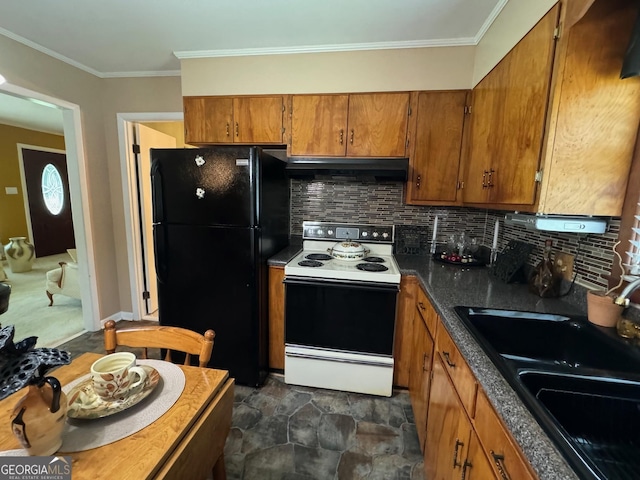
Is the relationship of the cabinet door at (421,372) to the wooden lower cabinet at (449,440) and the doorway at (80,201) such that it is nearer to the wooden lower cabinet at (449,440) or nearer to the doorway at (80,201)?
the wooden lower cabinet at (449,440)

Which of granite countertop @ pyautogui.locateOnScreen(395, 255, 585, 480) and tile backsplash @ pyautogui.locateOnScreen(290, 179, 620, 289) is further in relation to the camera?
tile backsplash @ pyautogui.locateOnScreen(290, 179, 620, 289)

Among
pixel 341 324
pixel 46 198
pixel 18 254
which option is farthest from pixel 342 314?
pixel 46 198

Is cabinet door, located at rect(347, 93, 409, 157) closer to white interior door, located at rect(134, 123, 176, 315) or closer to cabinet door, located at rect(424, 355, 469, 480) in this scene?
cabinet door, located at rect(424, 355, 469, 480)

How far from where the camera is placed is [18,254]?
4.75m

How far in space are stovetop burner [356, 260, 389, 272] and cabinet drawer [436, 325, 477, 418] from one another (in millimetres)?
728

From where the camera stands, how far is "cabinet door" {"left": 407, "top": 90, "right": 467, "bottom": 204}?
204 cm

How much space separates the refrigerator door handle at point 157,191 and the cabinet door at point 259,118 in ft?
2.25

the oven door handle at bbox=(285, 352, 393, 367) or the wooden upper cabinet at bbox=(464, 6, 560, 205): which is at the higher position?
the wooden upper cabinet at bbox=(464, 6, 560, 205)

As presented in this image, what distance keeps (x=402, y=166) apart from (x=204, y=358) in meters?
1.71

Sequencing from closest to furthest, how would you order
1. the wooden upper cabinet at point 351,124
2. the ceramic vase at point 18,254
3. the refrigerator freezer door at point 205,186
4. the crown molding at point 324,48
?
the refrigerator freezer door at point 205,186 < the crown molding at point 324,48 < the wooden upper cabinet at point 351,124 < the ceramic vase at point 18,254

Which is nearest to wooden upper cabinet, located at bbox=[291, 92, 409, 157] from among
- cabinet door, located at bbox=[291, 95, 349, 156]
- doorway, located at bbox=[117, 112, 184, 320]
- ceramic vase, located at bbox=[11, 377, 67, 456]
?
cabinet door, located at bbox=[291, 95, 349, 156]

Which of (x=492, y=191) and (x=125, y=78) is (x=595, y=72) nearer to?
(x=492, y=191)

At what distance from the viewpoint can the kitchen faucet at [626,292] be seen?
3.13ft

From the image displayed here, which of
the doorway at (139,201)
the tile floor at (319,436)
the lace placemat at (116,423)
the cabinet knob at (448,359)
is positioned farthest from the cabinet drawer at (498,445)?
the doorway at (139,201)
